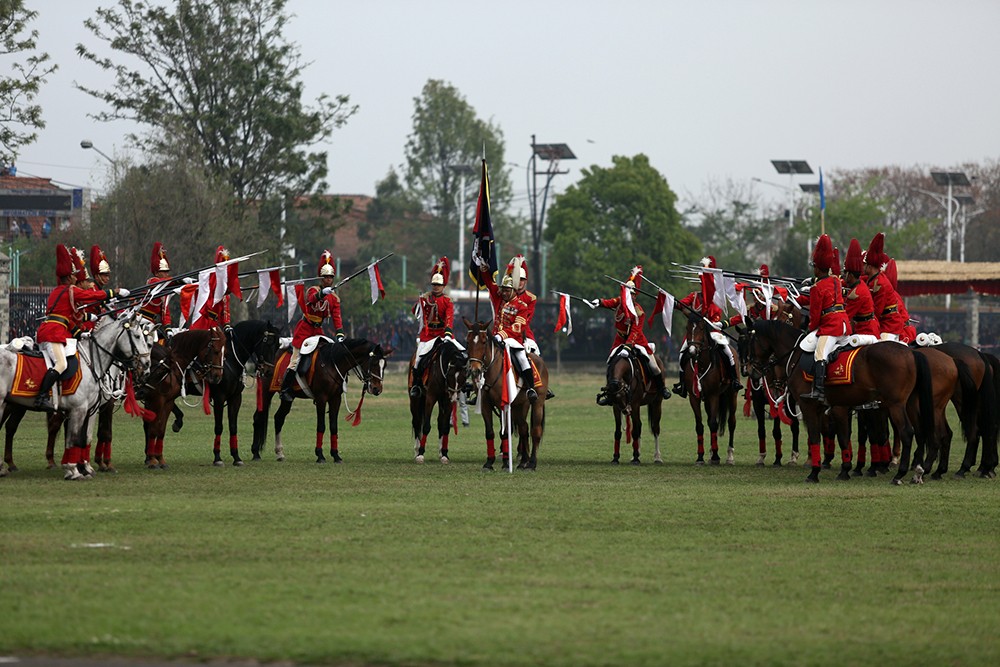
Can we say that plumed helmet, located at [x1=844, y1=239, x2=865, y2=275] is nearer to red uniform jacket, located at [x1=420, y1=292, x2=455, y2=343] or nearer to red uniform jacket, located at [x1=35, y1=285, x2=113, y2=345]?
red uniform jacket, located at [x1=420, y1=292, x2=455, y2=343]

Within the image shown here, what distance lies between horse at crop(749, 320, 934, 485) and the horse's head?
12.8 ft

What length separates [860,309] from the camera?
17156 mm

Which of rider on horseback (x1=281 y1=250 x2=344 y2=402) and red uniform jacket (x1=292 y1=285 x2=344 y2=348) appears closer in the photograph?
rider on horseback (x1=281 y1=250 x2=344 y2=402)

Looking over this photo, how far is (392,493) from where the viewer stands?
15.8 metres

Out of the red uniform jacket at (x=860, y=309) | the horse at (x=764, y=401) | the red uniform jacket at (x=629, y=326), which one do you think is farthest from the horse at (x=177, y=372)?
the red uniform jacket at (x=860, y=309)

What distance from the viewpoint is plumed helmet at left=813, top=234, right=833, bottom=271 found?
17078 mm

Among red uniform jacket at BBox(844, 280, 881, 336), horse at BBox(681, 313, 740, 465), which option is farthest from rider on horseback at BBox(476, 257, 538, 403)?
red uniform jacket at BBox(844, 280, 881, 336)

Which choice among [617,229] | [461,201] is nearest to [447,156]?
[461,201]

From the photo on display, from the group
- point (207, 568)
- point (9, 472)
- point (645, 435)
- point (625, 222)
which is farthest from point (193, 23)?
point (207, 568)

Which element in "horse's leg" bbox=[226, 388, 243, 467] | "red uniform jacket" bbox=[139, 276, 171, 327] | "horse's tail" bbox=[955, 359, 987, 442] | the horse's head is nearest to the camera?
"horse's tail" bbox=[955, 359, 987, 442]

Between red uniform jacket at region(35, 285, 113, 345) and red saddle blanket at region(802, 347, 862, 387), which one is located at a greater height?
red uniform jacket at region(35, 285, 113, 345)

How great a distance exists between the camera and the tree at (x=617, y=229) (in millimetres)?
63219

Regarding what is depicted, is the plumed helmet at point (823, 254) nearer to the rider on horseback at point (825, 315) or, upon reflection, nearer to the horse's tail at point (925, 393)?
the rider on horseback at point (825, 315)

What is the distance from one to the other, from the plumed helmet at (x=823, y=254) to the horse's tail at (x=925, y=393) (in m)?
1.46
